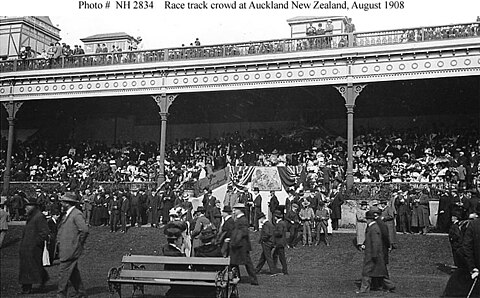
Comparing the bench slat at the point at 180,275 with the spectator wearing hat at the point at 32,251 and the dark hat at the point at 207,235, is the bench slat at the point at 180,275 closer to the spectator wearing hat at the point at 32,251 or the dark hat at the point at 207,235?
the dark hat at the point at 207,235

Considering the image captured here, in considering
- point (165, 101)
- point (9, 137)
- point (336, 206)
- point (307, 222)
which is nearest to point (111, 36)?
point (9, 137)

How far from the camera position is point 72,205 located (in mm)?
8625

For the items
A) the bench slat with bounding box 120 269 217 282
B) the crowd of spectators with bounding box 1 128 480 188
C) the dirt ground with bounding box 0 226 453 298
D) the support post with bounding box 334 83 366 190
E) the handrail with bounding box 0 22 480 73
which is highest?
the handrail with bounding box 0 22 480 73

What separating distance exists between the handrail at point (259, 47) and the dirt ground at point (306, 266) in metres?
7.60

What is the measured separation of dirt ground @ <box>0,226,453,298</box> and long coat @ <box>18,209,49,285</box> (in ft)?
1.05

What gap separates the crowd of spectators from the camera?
785 inches

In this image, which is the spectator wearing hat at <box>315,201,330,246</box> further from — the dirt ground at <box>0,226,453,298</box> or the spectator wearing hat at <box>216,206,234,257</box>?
the spectator wearing hat at <box>216,206,234,257</box>

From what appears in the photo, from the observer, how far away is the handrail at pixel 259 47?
19.1m

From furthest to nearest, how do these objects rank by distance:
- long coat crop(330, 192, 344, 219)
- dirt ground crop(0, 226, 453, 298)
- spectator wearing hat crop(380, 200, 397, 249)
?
1. long coat crop(330, 192, 344, 219)
2. spectator wearing hat crop(380, 200, 397, 249)
3. dirt ground crop(0, 226, 453, 298)

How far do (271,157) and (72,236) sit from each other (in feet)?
49.8

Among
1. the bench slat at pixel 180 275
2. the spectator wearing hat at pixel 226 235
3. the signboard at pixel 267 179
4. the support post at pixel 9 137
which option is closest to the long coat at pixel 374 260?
the spectator wearing hat at pixel 226 235

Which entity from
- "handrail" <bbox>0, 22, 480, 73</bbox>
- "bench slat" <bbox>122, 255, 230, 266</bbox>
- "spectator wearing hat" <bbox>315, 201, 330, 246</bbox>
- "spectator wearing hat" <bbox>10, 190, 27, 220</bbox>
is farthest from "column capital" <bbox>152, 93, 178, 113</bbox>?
"bench slat" <bbox>122, 255, 230, 266</bbox>

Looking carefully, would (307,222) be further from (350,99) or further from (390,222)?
(350,99)

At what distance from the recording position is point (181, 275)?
7.98 m
